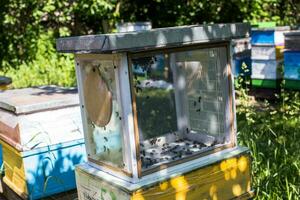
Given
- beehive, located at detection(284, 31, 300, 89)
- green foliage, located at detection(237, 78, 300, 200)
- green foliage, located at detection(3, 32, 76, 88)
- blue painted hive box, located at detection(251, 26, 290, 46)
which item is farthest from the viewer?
green foliage, located at detection(3, 32, 76, 88)

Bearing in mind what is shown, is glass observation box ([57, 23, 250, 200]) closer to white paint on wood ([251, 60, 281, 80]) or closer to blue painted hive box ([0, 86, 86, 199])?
blue painted hive box ([0, 86, 86, 199])

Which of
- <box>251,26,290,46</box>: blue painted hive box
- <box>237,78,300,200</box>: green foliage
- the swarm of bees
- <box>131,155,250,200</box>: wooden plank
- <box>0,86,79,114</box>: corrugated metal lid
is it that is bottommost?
<box>237,78,300,200</box>: green foliage

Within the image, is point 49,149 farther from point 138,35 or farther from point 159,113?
point 138,35

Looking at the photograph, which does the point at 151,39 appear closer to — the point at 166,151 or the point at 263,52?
the point at 166,151

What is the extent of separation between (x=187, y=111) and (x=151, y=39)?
961 millimetres

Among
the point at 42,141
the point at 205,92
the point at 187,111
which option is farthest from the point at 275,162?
the point at 42,141

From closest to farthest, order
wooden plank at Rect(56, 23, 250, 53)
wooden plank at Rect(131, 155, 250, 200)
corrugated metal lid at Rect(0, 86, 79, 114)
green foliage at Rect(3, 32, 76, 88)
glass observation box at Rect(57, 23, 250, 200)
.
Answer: wooden plank at Rect(56, 23, 250, 53), glass observation box at Rect(57, 23, 250, 200), wooden plank at Rect(131, 155, 250, 200), corrugated metal lid at Rect(0, 86, 79, 114), green foliage at Rect(3, 32, 76, 88)

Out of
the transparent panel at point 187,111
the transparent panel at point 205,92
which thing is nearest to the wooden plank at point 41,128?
the transparent panel at point 187,111

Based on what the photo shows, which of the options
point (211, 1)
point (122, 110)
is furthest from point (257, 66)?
point (122, 110)

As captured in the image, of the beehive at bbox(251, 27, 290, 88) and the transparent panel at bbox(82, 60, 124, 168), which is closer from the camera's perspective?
the transparent panel at bbox(82, 60, 124, 168)

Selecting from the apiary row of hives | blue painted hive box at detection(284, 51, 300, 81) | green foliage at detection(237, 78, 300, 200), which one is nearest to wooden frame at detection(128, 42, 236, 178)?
green foliage at detection(237, 78, 300, 200)

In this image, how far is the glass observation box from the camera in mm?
2031

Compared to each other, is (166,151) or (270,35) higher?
(270,35)

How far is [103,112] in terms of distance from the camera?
226cm
